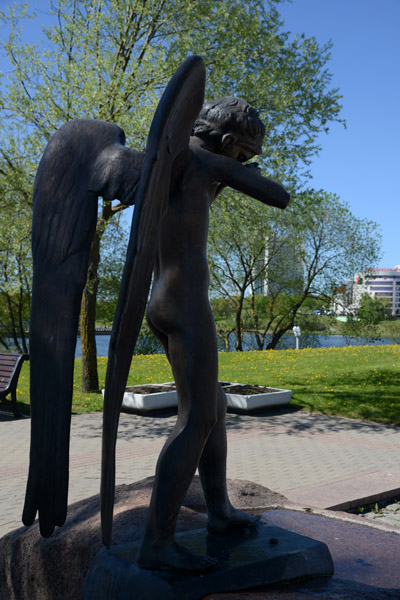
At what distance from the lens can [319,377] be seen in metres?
14.6

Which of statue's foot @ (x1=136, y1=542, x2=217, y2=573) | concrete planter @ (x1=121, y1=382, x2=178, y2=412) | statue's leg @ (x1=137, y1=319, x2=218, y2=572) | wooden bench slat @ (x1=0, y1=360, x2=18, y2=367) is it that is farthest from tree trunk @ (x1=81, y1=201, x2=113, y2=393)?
statue's foot @ (x1=136, y1=542, x2=217, y2=573)

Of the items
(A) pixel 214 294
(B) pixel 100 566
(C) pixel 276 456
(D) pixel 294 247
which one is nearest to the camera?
(B) pixel 100 566

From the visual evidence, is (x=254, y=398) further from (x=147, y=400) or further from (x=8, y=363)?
(x=8, y=363)

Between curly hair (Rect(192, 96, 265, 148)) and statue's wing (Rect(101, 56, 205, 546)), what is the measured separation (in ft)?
1.48

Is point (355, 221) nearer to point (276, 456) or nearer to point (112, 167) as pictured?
point (276, 456)

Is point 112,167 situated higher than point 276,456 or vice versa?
point 112,167

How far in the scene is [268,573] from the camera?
2783mm

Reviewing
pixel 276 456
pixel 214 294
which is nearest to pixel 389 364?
pixel 276 456

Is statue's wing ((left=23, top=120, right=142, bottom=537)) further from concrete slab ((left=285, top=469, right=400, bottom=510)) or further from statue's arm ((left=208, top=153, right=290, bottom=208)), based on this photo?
concrete slab ((left=285, top=469, right=400, bottom=510))

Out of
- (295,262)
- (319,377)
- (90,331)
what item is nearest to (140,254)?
(90,331)

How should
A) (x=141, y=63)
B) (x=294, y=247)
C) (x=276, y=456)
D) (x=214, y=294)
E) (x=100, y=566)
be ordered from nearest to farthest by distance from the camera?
(x=100, y=566)
(x=276, y=456)
(x=141, y=63)
(x=294, y=247)
(x=214, y=294)

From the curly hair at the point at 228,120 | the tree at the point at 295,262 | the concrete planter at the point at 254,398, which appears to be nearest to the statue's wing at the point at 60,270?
→ the curly hair at the point at 228,120

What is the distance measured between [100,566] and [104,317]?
25.6 m

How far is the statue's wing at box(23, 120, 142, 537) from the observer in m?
2.67
